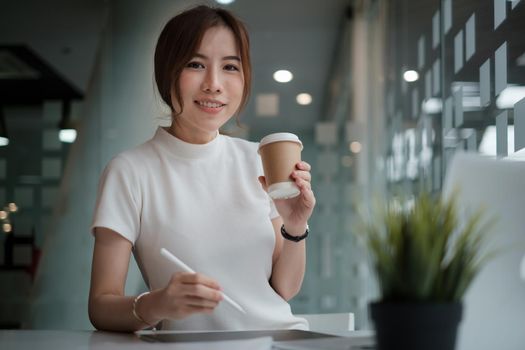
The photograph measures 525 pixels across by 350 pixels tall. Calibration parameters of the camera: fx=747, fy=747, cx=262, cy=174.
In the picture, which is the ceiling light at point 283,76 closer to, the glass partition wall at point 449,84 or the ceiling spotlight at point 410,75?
the glass partition wall at point 449,84

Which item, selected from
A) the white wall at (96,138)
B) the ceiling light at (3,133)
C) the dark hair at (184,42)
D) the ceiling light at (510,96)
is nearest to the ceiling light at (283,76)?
the white wall at (96,138)

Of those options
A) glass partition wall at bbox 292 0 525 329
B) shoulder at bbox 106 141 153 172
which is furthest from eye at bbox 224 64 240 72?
glass partition wall at bbox 292 0 525 329

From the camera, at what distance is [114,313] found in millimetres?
1396

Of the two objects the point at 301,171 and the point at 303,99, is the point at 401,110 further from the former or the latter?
the point at 301,171

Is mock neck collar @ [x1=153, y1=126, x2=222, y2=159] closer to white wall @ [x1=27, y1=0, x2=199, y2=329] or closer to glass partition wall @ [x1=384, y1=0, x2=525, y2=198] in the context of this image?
glass partition wall @ [x1=384, y1=0, x2=525, y2=198]

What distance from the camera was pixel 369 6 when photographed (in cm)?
554

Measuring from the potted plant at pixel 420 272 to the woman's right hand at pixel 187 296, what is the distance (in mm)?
463

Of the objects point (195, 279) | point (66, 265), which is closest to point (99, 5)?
point (66, 265)

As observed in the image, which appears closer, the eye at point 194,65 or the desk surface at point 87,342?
the desk surface at point 87,342

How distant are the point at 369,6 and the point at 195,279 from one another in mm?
4693

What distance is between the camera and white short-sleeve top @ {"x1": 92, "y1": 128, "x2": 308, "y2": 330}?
158 centimetres

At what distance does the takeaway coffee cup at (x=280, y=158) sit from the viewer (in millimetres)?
1305

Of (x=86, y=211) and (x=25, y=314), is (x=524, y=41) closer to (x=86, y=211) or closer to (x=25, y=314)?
(x=86, y=211)

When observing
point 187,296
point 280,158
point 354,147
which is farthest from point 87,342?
point 354,147
